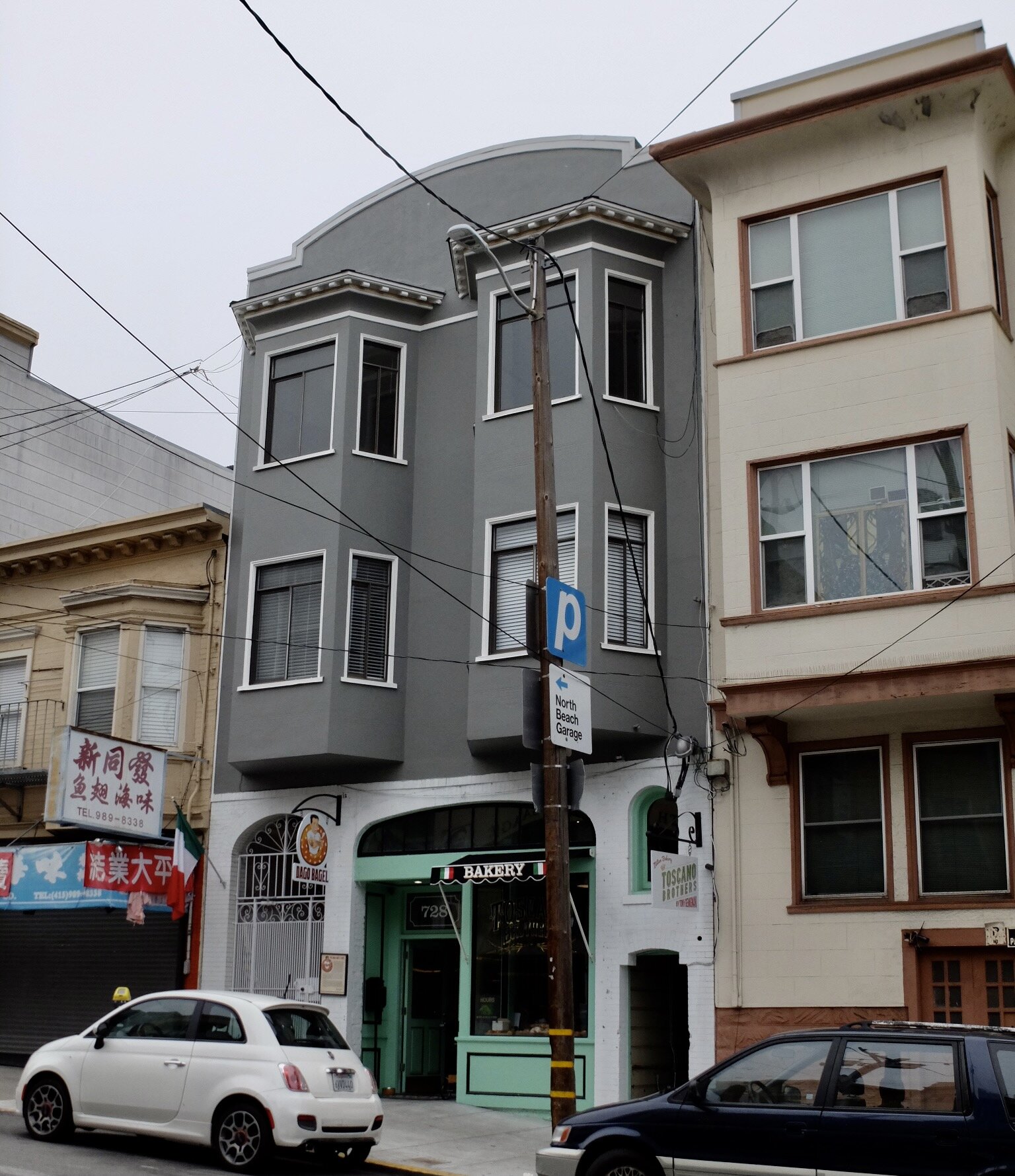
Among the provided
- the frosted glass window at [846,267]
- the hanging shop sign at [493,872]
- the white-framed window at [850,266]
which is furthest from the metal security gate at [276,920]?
the frosted glass window at [846,267]

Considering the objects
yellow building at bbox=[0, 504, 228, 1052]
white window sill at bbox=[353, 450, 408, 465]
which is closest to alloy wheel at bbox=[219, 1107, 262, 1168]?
yellow building at bbox=[0, 504, 228, 1052]

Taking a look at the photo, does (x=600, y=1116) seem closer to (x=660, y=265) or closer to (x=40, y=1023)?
(x=660, y=265)

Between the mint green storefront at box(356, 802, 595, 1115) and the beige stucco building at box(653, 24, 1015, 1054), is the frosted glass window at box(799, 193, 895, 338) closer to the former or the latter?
the beige stucco building at box(653, 24, 1015, 1054)

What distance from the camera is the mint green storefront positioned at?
18.6 m

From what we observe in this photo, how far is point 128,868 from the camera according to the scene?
68.4ft

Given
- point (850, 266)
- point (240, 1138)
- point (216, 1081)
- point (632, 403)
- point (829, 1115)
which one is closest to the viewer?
point (829, 1115)

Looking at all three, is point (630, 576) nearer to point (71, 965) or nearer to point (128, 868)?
point (128, 868)

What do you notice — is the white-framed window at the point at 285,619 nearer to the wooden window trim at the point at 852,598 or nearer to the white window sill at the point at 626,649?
the white window sill at the point at 626,649

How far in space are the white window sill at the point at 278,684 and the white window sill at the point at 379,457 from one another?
3443 mm

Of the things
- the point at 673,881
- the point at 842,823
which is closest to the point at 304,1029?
the point at 673,881

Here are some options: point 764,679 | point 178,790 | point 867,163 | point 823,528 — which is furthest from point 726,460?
point 178,790

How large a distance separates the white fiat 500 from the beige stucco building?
570 cm

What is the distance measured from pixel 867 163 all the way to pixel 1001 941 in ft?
31.1

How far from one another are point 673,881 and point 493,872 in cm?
276
